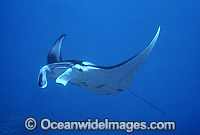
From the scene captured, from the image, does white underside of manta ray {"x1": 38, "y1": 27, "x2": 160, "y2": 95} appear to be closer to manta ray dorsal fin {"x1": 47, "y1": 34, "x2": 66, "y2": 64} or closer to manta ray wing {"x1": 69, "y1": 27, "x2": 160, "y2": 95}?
manta ray wing {"x1": 69, "y1": 27, "x2": 160, "y2": 95}

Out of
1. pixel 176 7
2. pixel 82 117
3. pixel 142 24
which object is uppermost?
pixel 176 7

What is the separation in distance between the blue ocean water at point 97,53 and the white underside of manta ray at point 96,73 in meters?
0.45

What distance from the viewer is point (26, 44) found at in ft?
8.15

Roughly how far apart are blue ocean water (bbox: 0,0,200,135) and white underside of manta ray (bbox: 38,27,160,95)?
448mm

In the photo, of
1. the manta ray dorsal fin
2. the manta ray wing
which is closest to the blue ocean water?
the manta ray dorsal fin

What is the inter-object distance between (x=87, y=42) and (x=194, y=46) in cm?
145

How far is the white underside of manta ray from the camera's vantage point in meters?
1.81

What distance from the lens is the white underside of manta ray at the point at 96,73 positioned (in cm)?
181

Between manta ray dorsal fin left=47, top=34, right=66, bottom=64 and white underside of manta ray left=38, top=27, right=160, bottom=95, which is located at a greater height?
manta ray dorsal fin left=47, top=34, right=66, bottom=64

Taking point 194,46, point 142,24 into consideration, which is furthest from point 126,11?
point 194,46

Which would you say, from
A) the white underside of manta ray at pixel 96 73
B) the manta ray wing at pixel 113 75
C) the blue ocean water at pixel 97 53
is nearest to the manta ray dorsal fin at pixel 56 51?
the blue ocean water at pixel 97 53

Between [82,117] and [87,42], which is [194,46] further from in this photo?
[82,117]

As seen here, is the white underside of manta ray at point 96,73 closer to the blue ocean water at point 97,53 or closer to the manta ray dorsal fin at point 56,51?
the manta ray dorsal fin at point 56,51

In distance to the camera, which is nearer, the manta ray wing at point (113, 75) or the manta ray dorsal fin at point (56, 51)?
the manta ray wing at point (113, 75)
